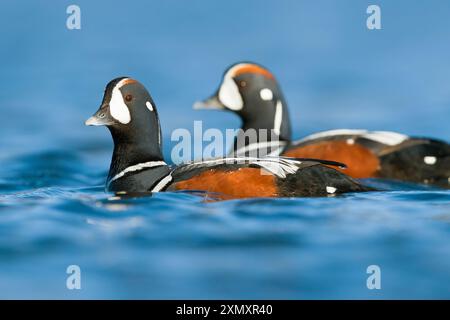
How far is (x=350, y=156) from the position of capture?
12.0 m

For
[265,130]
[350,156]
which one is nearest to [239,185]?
[350,156]

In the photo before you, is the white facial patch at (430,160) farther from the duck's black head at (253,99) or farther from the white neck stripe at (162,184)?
the white neck stripe at (162,184)

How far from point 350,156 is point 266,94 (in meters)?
1.66

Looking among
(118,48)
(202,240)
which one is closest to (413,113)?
(118,48)

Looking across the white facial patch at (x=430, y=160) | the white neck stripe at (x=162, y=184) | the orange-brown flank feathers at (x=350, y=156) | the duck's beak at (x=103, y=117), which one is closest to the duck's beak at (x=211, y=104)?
the orange-brown flank feathers at (x=350, y=156)

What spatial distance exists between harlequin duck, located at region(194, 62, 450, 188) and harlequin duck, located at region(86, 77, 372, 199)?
198 cm

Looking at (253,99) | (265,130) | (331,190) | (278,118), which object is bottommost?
(331,190)

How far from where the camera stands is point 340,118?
1736 cm

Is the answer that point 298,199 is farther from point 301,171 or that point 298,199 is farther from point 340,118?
point 340,118

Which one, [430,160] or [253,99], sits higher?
[253,99]

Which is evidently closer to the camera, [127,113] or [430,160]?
[127,113]

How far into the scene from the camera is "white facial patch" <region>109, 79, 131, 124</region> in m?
10.1

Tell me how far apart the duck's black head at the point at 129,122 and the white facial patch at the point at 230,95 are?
9.53 ft

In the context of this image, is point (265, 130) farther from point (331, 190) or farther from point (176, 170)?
point (331, 190)
